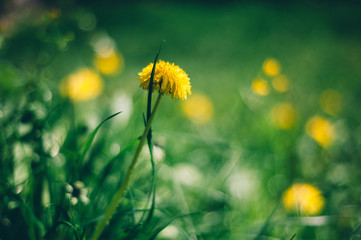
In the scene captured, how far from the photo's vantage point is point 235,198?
1104mm

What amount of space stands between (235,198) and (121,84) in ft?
4.14

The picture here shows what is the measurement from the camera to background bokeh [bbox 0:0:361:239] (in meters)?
0.78

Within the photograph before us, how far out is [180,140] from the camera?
57.2 inches

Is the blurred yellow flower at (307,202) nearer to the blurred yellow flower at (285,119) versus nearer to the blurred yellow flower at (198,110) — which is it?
the blurred yellow flower at (285,119)

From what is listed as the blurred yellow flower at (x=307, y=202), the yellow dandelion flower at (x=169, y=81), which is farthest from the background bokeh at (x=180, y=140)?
the yellow dandelion flower at (x=169, y=81)

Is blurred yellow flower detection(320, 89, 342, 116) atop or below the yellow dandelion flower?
below

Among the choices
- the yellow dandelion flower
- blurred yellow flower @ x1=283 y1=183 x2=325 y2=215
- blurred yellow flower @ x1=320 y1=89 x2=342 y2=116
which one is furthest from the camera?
blurred yellow flower @ x1=320 y1=89 x2=342 y2=116

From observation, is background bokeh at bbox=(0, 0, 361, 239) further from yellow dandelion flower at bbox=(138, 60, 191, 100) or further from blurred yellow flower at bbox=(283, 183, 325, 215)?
yellow dandelion flower at bbox=(138, 60, 191, 100)

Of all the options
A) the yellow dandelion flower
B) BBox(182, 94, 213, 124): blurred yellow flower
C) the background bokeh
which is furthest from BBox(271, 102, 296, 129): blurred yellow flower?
the yellow dandelion flower

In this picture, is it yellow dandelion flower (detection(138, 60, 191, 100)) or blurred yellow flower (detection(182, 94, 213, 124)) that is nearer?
yellow dandelion flower (detection(138, 60, 191, 100))

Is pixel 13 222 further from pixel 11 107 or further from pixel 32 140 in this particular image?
pixel 11 107

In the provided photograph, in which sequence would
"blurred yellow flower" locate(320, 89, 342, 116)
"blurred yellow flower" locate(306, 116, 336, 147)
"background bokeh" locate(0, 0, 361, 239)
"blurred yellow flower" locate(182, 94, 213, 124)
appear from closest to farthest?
"background bokeh" locate(0, 0, 361, 239), "blurred yellow flower" locate(306, 116, 336, 147), "blurred yellow flower" locate(182, 94, 213, 124), "blurred yellow flower" locate(320, 89, 342, 116)

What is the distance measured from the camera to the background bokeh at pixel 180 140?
0.78 metres

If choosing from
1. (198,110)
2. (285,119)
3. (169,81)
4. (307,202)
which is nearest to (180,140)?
(198,110)
